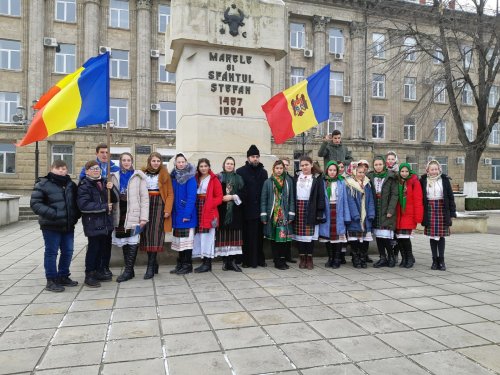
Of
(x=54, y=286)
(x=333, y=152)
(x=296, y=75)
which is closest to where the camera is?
(x=54, y=286)

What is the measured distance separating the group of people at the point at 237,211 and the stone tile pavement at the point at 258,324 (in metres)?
0.46

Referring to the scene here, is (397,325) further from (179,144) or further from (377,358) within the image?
(179,144)

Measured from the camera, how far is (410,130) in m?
32.8

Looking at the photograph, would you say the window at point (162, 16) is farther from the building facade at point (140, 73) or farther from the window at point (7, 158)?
the window at point (7, 158)

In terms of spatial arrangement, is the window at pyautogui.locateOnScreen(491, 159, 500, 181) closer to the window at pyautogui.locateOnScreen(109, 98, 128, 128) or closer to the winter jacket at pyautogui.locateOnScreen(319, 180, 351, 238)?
the window at pyautogui.locateOnScreen(109, 98, 128, 128)

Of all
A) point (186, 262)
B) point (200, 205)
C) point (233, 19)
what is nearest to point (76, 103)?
point (200, 205)

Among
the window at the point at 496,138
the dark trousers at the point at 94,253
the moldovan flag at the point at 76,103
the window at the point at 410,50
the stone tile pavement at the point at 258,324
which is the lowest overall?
the stone tile pavement at the point at 258,324

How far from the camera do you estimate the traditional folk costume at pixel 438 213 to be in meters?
6.52

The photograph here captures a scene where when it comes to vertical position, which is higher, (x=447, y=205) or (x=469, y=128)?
(x=469, y=128)

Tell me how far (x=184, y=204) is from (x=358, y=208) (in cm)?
292

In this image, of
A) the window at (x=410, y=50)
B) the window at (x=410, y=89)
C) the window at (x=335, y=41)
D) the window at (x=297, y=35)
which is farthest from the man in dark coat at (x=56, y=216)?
the window at (x=410, y=89)

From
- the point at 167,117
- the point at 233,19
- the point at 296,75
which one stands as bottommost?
the point at 233,19

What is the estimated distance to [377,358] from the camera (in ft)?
10.1

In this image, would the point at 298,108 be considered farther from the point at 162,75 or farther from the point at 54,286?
the point at 162,75
